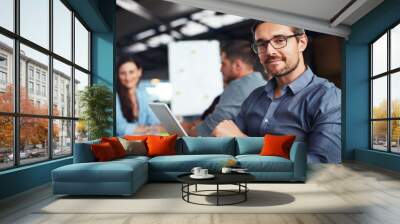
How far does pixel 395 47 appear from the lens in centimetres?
824

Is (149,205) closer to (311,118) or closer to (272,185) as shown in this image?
(272,185)

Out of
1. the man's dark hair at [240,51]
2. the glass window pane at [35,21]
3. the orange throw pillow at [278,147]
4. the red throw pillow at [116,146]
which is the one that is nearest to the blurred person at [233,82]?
the man's dark hair at [240,51]

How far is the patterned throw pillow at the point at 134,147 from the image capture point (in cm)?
671

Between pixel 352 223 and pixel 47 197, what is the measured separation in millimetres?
3659

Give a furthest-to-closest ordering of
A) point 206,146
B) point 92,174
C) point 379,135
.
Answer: point 379,135 → point 206,146 → point 92,174

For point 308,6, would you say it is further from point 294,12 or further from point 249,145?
point 249,145

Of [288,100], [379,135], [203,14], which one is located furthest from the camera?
[203,14]

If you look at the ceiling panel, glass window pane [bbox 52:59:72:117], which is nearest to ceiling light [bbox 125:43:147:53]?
glass window pane [bbox 52:59:72:117]

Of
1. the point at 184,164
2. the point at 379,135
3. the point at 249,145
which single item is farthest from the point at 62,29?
the point at 379,135

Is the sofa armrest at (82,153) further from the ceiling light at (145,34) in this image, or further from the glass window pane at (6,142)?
the ceiling light at (145,34)

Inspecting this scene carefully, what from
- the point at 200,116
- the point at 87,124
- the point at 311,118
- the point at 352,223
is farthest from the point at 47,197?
the point at 311,118

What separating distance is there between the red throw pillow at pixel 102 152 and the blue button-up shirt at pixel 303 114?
4265mm

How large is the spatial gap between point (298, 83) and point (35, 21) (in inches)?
232

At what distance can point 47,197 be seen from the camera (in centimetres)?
504
